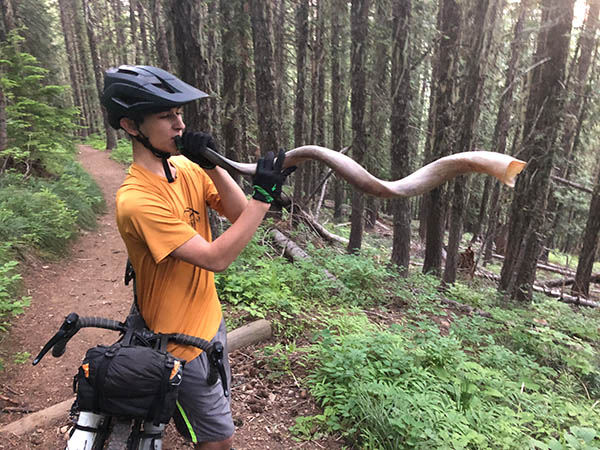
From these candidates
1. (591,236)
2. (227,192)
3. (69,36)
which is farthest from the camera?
(69,36)

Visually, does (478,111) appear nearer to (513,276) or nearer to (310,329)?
(513,276)

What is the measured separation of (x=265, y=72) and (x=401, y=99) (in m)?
3.53

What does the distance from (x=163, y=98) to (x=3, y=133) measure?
31.0ft

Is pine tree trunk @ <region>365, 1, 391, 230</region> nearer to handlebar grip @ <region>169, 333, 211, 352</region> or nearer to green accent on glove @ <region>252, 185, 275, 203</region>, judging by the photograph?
green accent on glove @ <region>252, 185, 275, 203</region>

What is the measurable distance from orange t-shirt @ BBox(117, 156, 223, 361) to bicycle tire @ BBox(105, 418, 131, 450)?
0.40 metres

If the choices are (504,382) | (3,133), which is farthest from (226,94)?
(504,382)

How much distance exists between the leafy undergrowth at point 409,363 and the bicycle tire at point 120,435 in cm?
209

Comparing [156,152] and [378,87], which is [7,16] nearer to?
[378,87]

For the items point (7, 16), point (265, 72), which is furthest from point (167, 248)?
point (7, 16)

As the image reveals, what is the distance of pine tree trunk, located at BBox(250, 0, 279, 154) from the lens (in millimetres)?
8922

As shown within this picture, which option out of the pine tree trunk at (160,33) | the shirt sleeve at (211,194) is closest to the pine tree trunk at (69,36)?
the pine tree trunk at (160,33)

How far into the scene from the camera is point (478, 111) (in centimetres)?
879

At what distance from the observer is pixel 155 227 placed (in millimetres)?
1762

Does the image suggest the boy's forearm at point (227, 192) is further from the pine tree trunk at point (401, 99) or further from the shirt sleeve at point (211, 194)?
the pine tree trunk at point (401, 99)
